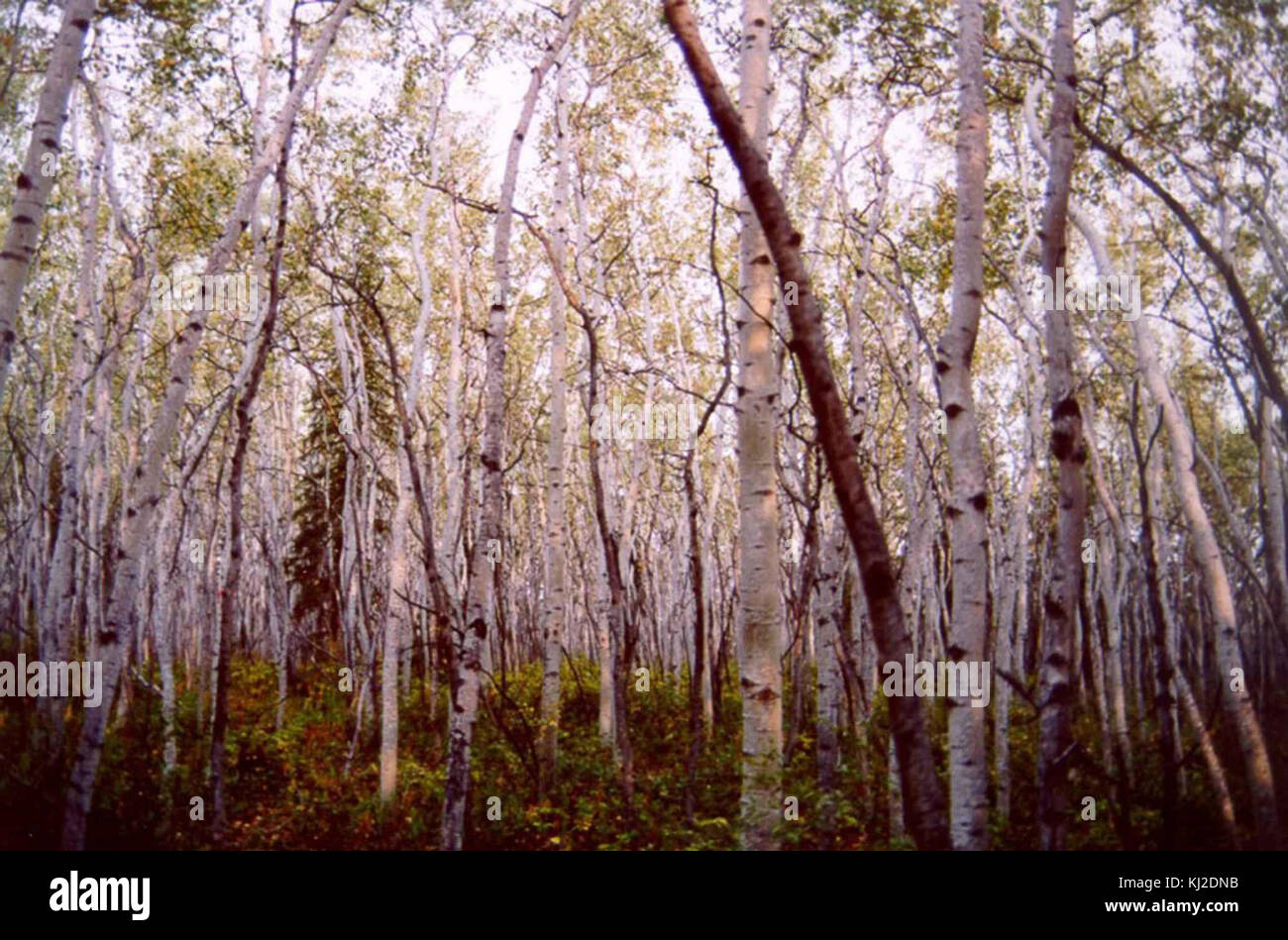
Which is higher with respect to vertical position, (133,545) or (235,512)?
(235,512)

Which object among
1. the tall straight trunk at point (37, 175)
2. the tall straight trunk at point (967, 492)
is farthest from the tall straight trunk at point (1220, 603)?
the tall straight trunk at point (37, 175)

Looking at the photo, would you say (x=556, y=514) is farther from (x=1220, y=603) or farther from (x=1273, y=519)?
(x=1273, y=519)

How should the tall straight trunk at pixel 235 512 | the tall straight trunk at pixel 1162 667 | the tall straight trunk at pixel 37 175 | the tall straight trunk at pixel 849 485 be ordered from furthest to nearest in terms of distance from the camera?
the tall straight trunk at pixel 235 512, the tall straight trunk at pixel 1162 667, the tall straight trunk at pixel 37 175, the tall straight trunk at pixel 849 485

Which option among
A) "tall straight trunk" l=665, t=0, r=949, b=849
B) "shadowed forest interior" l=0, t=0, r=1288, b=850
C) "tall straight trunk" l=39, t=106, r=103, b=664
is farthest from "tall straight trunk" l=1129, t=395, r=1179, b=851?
"tall straight trunk" l=39, t=106, r=103, b=664

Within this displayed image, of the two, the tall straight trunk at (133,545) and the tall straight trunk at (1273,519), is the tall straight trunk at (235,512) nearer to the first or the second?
the tall straight trunk at (133,545)

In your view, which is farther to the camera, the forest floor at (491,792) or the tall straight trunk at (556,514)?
the tall straight trunk at (556,514)

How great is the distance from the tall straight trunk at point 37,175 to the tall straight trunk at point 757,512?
350 centimetres

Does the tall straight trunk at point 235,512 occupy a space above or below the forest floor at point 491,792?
above

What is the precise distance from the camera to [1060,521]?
4027mm

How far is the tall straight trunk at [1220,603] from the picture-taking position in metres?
5.02

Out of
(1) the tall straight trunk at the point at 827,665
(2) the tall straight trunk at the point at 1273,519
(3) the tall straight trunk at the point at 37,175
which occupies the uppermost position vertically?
(3) the tall straight trunk at the point at 37,175

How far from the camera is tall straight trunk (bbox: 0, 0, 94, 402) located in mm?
4176

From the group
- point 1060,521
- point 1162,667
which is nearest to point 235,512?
point 1060,521

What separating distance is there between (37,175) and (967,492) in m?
4.72
